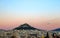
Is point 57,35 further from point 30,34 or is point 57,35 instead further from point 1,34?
point 1,34

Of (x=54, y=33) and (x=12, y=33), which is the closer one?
(x=12, y=33)

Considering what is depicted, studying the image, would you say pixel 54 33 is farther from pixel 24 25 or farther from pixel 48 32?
pixel 24 25

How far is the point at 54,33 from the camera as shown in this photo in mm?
5605

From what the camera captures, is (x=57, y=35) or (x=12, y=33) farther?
(x=57, y=35)

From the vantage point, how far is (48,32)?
5.42 metres

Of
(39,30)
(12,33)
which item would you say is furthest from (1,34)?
(39,30)

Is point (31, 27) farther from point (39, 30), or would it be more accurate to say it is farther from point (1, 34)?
point (1, 34)

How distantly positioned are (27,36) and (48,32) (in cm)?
61

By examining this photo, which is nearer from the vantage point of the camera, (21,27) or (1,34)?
(1,34)

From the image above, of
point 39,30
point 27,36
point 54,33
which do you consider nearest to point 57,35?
point 54,33

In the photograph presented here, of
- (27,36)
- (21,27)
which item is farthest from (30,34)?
(21,27)

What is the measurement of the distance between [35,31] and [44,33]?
267 millimetres

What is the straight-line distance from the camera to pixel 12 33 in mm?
5102

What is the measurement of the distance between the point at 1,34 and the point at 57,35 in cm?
160
